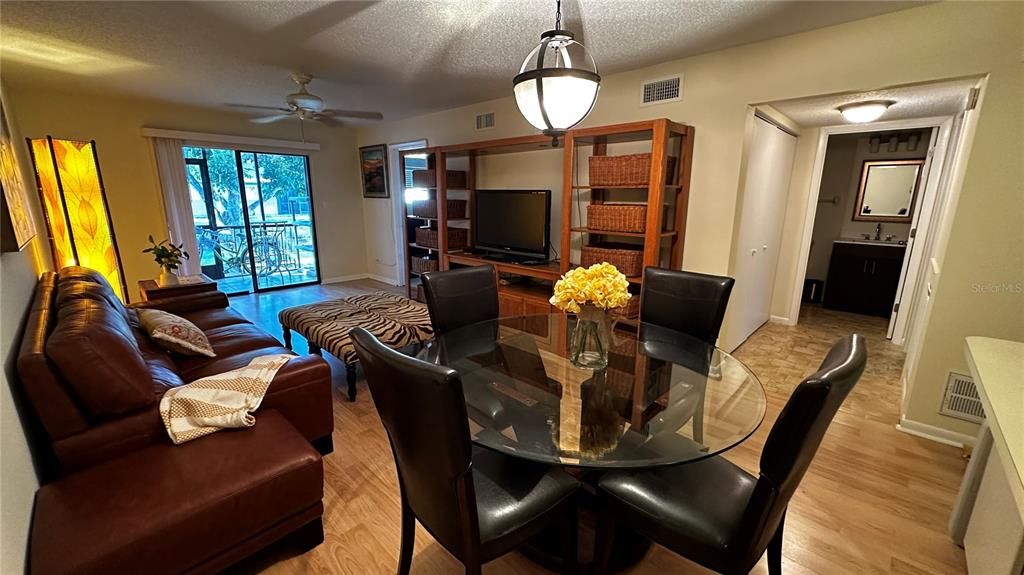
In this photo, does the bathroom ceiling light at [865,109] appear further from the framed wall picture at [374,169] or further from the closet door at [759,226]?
the framed wall picture at [374,169]

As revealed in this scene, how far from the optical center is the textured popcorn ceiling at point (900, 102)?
2360mm

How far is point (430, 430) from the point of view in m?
1.02

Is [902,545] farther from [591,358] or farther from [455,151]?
[455,151]

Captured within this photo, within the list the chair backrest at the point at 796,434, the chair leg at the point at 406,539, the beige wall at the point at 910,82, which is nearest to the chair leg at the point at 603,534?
the chair backrest at the point at 796,434

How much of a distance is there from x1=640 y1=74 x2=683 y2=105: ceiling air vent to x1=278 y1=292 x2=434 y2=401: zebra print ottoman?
2380 millimetres

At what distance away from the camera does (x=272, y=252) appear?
19.1 ft

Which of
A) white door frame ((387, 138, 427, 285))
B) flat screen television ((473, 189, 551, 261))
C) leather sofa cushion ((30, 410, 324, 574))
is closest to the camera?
leather sofa cushion ((30, 410, 324, 574))

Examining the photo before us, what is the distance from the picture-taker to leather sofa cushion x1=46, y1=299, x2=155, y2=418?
135 cm

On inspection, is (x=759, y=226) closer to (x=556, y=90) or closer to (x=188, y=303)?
(x=556, y=90)

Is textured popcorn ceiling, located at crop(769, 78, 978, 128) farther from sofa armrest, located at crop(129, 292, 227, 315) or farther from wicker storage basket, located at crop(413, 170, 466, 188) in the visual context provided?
sofa armrest, located at crop(129, 292, 227, 315)

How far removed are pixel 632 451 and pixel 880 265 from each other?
4882mm

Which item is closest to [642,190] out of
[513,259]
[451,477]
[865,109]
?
[513,259]

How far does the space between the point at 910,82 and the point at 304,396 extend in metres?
3.50

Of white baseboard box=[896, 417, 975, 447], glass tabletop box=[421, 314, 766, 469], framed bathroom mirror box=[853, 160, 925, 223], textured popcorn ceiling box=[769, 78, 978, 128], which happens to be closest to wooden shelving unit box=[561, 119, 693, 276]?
textured popcorn ceiling box=[769, 78, 978, 128]
